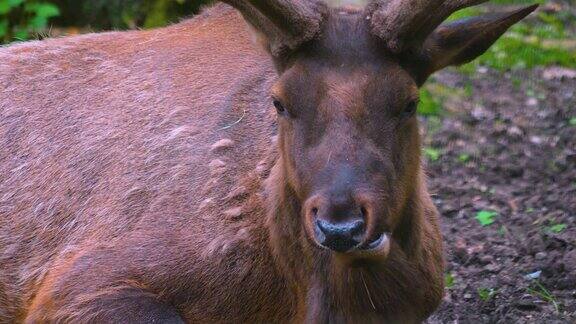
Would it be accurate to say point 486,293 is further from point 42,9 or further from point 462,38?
point 42,9

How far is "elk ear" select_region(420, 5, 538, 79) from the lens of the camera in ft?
22.1

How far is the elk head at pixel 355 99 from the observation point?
6102 millimetres

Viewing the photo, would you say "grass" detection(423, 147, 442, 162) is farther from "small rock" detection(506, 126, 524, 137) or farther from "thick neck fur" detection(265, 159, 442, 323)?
"thick neck fur" detection(265, 159, 442, 323)

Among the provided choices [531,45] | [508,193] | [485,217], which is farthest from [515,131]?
[531,45]

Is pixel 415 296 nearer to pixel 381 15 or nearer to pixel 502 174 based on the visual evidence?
pixel 381 15

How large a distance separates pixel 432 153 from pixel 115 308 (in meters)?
4.44

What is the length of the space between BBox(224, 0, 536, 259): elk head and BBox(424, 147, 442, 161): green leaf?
3.99 m

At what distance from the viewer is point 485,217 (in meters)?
9.82

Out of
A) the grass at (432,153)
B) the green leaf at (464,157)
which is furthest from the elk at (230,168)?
the green leaf at (464,157)

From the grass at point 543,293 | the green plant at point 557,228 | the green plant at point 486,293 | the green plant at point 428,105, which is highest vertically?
the green plant at point 428,105

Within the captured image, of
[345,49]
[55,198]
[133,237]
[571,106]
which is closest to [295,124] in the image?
[345,49]

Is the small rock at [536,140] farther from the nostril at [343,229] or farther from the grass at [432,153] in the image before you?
the nostril at [343,229]

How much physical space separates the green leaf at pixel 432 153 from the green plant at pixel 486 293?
90.7 inches

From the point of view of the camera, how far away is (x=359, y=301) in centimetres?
677
